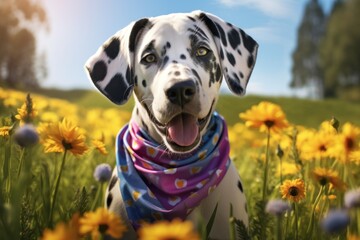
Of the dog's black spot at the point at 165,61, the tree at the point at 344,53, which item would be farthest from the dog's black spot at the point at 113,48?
the tree at the point at 344,53

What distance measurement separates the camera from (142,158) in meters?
3.03

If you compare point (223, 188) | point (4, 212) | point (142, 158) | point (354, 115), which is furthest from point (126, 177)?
point (354, 115)

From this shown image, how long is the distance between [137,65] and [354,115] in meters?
21.2

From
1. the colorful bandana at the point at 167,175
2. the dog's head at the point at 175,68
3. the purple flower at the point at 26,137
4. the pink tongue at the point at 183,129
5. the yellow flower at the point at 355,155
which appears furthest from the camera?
the colorful bandana at the point at 167,175

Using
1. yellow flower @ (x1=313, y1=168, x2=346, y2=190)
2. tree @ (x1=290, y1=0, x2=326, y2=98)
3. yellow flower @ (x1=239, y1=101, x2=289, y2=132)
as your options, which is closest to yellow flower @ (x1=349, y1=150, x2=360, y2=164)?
yellow flower @ (x1=313, y1=168, x2=346, y2=190)

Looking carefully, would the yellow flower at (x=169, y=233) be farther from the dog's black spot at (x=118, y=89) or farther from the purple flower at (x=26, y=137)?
the dog's black spot at (x=118, y=89)

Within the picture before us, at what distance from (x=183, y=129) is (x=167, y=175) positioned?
35 centimetres

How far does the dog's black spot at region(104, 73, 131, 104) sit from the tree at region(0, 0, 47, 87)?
72.5ft

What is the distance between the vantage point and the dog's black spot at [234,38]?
3.03 m

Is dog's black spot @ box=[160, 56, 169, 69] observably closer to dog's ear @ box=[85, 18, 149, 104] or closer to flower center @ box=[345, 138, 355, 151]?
dog's ear @ box=[85, 18, 149, 104]

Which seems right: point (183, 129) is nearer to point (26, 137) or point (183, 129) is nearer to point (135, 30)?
point (135, 30)

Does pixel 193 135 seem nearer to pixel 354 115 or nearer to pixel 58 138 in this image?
pixel 58 138

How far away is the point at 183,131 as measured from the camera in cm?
272

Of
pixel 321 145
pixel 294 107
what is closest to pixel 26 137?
pixel 321 145
